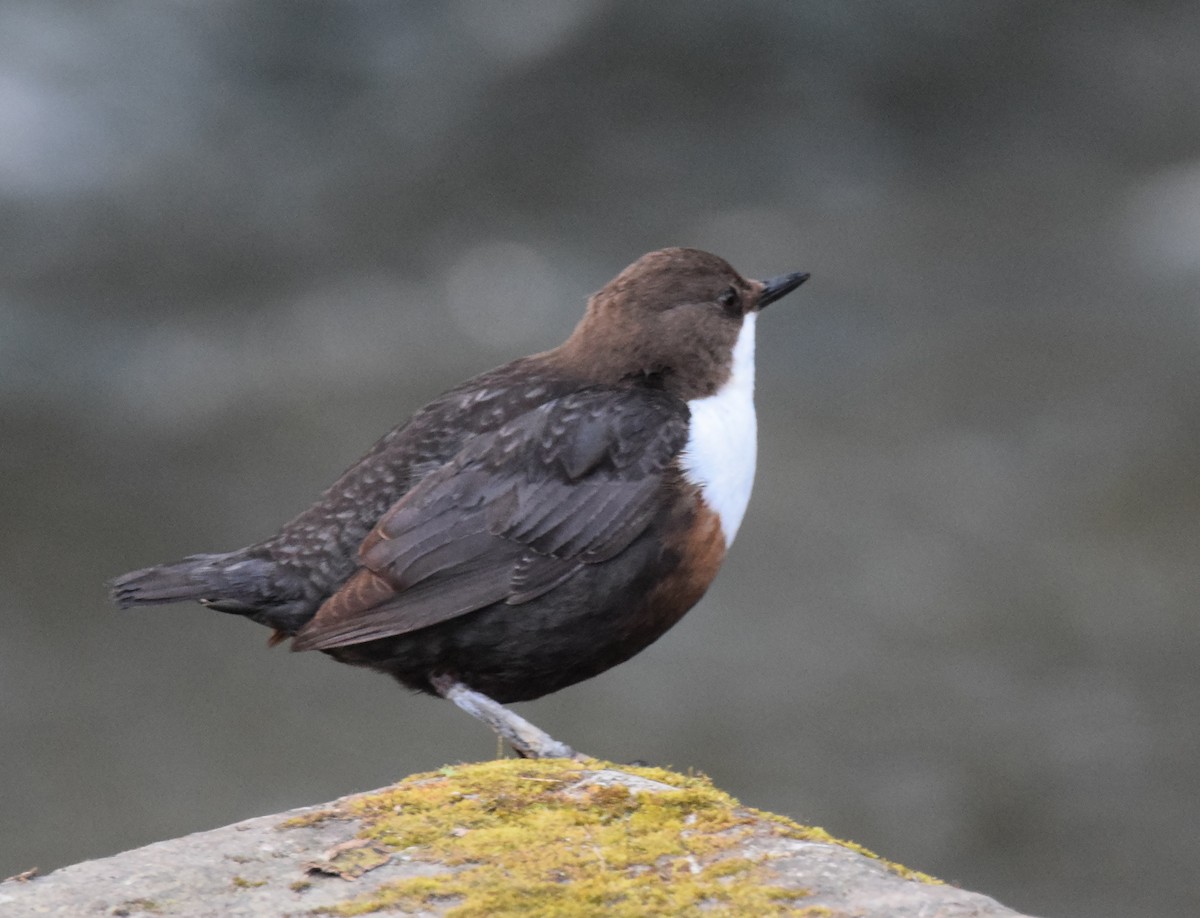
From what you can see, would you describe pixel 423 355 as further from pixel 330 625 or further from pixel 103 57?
pixel 330 625

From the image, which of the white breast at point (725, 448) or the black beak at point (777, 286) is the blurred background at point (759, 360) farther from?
the white breast at point (725, 448)

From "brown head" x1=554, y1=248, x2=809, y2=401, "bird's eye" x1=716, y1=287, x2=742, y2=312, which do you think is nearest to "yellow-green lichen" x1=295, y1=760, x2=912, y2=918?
"brown head" x1=554, y1=248, x2=809, y2=401

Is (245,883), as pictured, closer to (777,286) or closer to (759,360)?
(777,286)

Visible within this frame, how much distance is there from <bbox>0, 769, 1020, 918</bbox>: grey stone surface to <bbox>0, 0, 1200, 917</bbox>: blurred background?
5.40 metres

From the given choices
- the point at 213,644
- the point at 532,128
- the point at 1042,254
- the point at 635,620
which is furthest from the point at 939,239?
the point at 635,620

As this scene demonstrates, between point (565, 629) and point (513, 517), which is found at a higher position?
point (513, 517)

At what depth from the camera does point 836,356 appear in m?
9.88

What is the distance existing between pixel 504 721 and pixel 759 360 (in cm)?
617

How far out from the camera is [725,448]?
4.39 m

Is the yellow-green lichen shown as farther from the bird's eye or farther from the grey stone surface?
the bird's eye

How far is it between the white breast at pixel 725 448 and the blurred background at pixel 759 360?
4.12 meters

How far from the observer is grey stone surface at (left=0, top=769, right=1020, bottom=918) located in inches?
107

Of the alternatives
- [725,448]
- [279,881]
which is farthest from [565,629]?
[279,881]

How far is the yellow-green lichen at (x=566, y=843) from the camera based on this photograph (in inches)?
106
